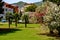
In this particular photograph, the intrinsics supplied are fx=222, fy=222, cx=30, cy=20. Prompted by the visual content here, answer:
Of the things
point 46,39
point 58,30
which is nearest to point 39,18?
point 58,30

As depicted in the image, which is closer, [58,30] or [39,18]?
[58,30]

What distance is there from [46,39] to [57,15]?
151 inches

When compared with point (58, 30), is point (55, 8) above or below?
above

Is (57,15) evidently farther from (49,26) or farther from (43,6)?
(43,6)

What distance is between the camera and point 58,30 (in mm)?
27500

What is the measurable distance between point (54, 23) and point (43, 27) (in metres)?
2.01

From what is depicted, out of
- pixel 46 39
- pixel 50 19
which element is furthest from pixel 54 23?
pixel 46 39

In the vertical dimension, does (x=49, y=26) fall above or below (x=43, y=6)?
below

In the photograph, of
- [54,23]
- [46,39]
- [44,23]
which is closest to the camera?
[46,39]

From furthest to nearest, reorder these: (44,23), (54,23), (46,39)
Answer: (44,23)
(54,23)
(46,39)

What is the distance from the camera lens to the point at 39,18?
2953 cm

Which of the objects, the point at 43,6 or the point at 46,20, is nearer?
the point at 46,20

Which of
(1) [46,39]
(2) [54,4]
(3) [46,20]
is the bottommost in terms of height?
(1) [46,39]

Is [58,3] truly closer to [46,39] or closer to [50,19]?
[50,19]
